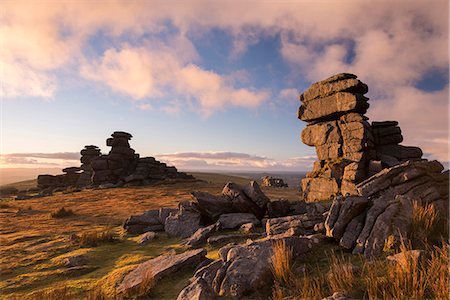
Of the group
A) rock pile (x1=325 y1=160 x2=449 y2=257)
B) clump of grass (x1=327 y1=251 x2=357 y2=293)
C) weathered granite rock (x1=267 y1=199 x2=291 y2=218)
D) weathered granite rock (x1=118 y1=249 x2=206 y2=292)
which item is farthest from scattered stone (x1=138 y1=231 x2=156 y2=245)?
clump of grass (x1=327 y1=251 x2=357 y2=293)

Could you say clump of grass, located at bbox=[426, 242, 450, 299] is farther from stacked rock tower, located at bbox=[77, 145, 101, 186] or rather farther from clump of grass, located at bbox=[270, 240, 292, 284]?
stacked rock tower, located at bbox=[77, 145, 101, 186]

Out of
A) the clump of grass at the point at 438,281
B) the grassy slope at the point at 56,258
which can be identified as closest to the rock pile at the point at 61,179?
the grassy slope at the point at 56,258

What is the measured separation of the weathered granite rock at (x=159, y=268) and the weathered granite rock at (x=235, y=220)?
407 cm

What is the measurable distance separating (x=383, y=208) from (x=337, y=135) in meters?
17.0

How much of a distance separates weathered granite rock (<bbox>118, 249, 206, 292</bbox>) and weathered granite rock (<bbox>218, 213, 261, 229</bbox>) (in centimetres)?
407

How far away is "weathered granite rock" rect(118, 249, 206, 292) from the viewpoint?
22.7 ft

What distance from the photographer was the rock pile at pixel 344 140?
2214cm

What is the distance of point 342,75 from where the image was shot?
24.2 meters

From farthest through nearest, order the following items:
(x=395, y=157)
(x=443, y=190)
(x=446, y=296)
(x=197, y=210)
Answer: (x=395, y=157)
(x=197, y=210)
(x=443, y=190)
(x=446, y=296)

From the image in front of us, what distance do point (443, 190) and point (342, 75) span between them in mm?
15721

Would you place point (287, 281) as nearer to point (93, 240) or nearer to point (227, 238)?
point (227, 238)

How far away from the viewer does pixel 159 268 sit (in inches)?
298

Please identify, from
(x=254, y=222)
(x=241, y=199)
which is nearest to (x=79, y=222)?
(x=241, y=199)

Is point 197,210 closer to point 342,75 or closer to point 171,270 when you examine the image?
point 171,270
